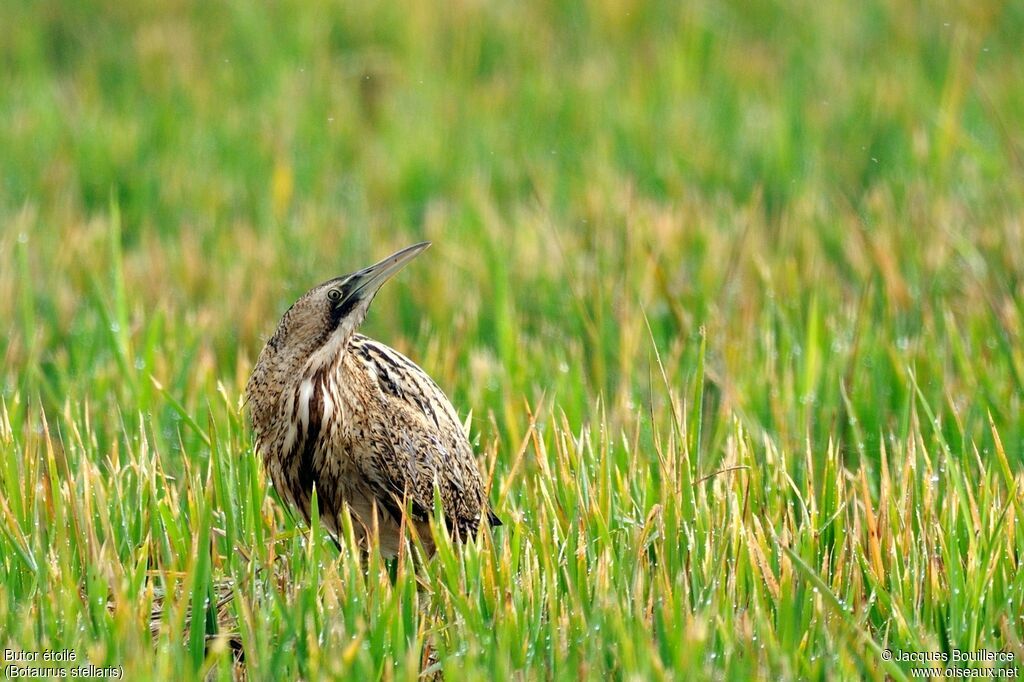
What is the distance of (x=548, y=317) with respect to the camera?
4.88m

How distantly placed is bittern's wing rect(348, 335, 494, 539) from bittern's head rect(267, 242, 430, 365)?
6.7 inches

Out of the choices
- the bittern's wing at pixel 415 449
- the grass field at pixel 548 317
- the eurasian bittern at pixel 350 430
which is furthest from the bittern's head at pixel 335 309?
the grass field at pixel 548 317

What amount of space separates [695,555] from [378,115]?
479 cm

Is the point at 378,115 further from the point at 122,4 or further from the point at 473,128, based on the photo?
the point at 122,4

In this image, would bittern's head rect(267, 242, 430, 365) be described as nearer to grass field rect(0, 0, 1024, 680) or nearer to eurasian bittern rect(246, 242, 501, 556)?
eurasian bittern rect(246, 242, 501, 556)

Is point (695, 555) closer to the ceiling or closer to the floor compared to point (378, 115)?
closer to the floor

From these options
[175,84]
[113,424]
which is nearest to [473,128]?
[175,84]

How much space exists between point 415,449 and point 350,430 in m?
0.14

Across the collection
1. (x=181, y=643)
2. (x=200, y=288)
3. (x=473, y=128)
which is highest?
(x=473, y=128)

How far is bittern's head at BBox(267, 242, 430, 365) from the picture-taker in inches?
125

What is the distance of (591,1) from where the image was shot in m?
8.59

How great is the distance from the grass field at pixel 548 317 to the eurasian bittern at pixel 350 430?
0.33ft

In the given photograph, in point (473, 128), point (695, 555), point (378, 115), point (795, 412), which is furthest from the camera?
point (378, 115)

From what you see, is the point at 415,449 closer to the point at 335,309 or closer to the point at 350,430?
the point at 350,430
